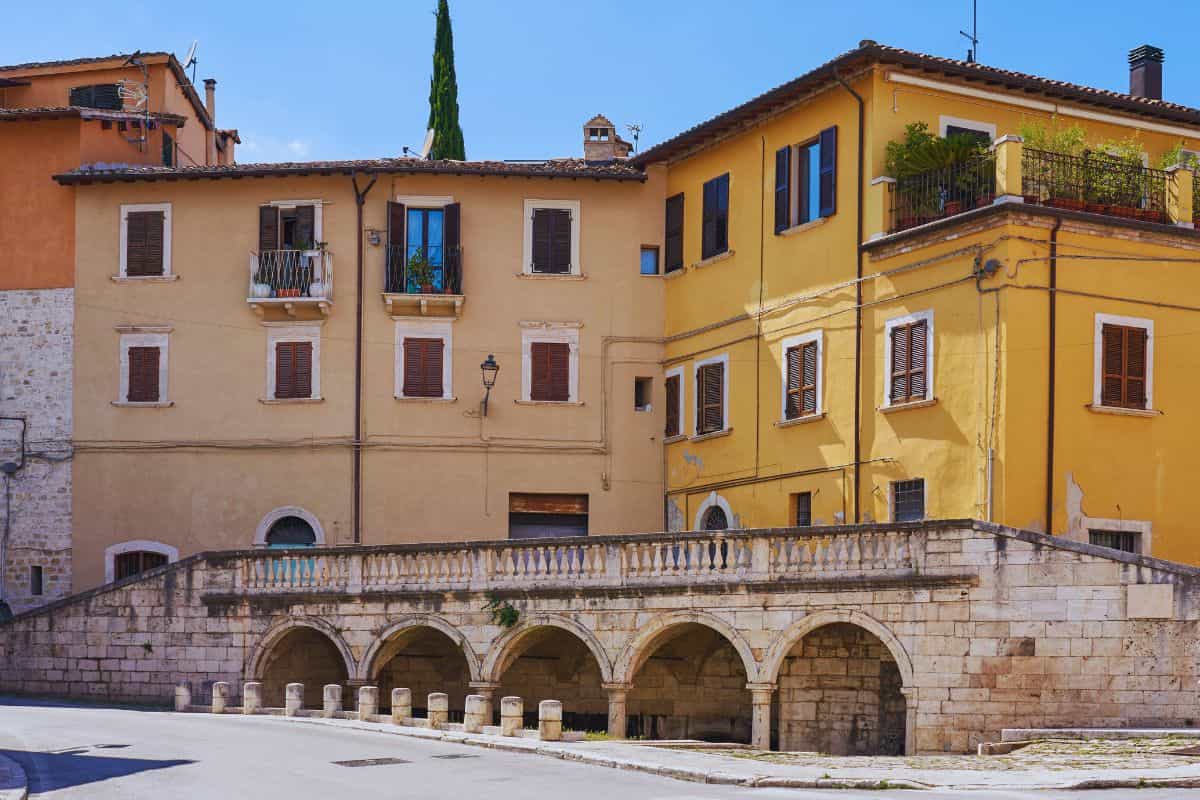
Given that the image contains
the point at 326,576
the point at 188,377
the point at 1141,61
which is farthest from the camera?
the point at 188,377

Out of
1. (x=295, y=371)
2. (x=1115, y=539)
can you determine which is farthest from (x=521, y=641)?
(x=1115, y=539)

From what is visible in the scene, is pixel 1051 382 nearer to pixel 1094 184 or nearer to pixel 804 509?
pixel 1094 184

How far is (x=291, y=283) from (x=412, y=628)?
31.6ft

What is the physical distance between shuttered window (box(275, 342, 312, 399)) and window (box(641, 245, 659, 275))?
766 cm

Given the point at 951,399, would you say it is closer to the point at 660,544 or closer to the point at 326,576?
the point at 660,544

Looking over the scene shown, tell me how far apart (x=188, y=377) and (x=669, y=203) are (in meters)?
11.5

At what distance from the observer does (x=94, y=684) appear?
125ft

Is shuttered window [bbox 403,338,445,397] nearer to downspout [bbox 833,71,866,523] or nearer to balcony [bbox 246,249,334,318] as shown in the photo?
balcony [bbox 246,249,334,318]

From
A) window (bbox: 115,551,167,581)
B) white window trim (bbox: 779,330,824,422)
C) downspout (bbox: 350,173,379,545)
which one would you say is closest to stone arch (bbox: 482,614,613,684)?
white window trim (bbox: 779,330,824,422)

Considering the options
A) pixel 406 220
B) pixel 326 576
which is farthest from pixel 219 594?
pixel 406 220

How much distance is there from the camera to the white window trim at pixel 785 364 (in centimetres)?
3534

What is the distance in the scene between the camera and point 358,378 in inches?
1612

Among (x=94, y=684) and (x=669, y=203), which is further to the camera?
(x=669, y=203)

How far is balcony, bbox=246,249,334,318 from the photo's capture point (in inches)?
1606
